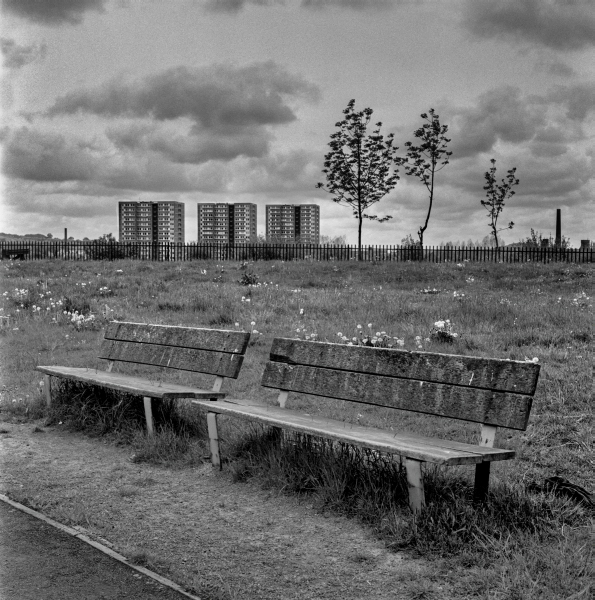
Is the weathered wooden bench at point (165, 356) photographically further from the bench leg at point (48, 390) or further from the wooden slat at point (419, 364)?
the wooden slat at point (419, 364)

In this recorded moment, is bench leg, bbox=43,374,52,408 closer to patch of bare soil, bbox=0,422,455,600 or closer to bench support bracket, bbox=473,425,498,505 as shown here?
patch of bare soil, bbox=0,422,455,600

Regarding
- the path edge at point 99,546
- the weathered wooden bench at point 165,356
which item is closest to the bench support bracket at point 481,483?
the path edge at point 99,546

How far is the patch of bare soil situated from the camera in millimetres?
3490

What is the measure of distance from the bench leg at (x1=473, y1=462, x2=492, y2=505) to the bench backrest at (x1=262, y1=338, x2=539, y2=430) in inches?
11.3

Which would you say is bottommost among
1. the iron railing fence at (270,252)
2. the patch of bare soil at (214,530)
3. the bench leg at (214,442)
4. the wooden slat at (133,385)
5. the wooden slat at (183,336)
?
the patch of bare soil at (214,530)

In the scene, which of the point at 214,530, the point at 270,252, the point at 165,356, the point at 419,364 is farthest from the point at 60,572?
the point at 270,252

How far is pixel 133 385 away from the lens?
6535 millimetres

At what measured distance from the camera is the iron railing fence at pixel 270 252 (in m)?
32.6

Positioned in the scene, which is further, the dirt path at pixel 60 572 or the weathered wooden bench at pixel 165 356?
the weathered wooden bench at pixel 165 356

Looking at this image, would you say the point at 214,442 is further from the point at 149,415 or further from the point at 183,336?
the point at 183,336

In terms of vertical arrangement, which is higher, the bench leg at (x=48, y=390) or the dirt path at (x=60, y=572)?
the bench leg at (x=48, y=390)

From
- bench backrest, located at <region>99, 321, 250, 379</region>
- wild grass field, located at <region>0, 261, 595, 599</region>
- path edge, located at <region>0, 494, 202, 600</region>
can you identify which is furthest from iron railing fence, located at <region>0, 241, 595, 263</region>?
path edge, located at <region>0, 494, 202, 600</region>

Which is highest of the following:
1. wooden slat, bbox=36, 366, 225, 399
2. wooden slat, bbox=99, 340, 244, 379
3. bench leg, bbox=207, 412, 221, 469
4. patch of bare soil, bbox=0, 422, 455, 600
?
wooden slat, bbox=99, 340, 244, 379

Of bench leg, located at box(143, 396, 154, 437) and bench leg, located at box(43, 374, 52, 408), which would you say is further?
bench leg, located at box(43, 374, 52, 408)
